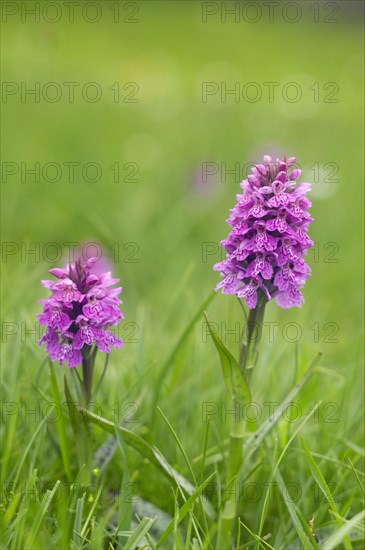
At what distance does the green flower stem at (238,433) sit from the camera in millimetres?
2213

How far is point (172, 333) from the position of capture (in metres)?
3.82

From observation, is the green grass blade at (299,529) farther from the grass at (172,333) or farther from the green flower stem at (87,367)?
the green flower stem at (87,367)

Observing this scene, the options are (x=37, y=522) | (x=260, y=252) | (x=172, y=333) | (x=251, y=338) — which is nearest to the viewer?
(x=37, y=522)

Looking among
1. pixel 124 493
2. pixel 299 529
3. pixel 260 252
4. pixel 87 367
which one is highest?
pixel 260 252

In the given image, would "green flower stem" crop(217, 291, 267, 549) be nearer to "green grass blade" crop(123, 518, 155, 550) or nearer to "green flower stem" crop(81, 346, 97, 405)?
"green grass blade" crop(123, 518, 155, 550)

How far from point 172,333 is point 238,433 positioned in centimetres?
160

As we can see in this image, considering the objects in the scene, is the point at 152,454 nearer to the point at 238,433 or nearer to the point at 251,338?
the point at 238,433

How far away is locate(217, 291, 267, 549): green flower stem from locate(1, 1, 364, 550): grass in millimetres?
46

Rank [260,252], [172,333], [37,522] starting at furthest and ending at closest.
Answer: [172,333] < [260,252] < [37,522]

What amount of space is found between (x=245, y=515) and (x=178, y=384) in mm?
892

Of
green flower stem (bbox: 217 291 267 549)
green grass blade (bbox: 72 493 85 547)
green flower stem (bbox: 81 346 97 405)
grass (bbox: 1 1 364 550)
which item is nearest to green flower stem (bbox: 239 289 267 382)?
green flower stem (bbox: 217 291 267 549)

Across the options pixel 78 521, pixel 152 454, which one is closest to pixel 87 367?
pixel 152 454

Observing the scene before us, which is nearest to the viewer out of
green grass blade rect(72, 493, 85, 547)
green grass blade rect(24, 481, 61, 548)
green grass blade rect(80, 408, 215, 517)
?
green grass blade rect(24, 481, 61, 548)

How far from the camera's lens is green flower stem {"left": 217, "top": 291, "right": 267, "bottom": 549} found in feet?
7.26
